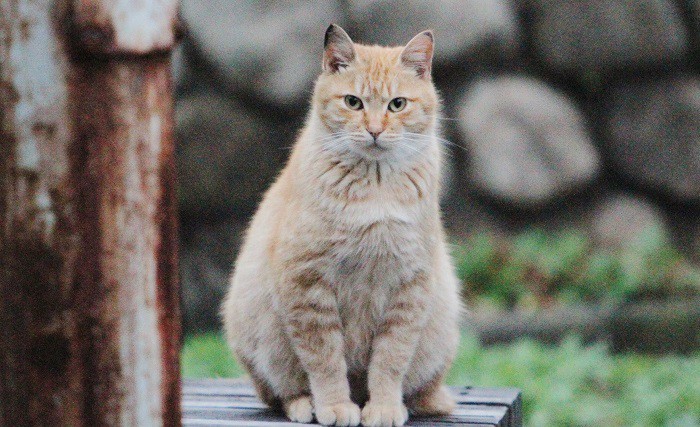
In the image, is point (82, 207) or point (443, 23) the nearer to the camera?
point (82, 207)

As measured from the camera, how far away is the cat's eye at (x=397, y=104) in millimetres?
2775

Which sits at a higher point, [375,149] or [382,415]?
[375,149]

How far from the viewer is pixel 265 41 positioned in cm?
555

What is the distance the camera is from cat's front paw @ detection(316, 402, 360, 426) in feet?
8.63

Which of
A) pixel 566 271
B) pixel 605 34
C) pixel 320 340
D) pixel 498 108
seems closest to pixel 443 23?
pixel 498 108

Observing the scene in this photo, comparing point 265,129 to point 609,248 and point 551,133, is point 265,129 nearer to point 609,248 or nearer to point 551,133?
point 551,133

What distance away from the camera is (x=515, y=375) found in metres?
4.62

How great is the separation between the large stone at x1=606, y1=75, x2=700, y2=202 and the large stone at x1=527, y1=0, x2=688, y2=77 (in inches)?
7.0

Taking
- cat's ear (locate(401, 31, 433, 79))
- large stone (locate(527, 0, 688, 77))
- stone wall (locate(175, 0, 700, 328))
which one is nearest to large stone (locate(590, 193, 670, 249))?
stone wall (locate(175, 0, 700, 328))

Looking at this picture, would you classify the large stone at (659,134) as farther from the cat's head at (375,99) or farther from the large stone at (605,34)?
the cat's head at (375,99)

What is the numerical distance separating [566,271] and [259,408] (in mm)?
3095

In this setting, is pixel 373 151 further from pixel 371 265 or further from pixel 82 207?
pixel 82 207

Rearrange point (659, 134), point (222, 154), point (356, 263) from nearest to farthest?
point (356, 263) < point (222, 154) < point (659, 134)

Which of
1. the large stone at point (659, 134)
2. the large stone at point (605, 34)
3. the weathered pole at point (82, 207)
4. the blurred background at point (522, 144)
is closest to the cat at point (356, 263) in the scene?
the weathered pole at point (82, 207)
